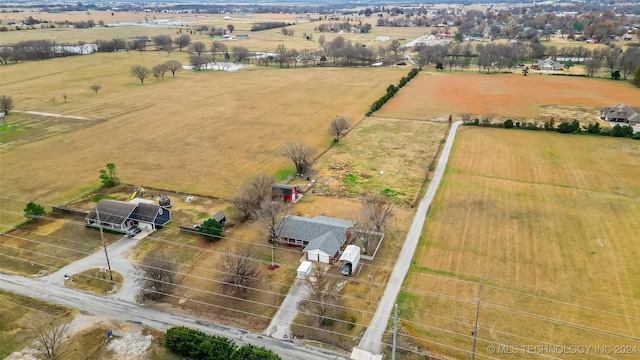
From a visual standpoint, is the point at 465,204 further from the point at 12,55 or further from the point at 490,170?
the point at 12,55

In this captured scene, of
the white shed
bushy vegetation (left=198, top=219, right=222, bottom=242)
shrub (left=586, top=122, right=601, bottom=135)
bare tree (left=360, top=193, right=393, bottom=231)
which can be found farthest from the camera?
shrub (left=586, top=122, right=601, bottom=135)

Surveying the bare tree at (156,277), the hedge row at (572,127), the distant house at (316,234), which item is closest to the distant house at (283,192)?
the distant house at (316,234)

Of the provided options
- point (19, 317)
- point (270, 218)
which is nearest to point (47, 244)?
point (19, 317)

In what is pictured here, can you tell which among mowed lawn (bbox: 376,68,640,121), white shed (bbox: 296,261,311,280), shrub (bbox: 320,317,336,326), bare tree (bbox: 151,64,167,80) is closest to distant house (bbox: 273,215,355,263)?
white shed (bbox: 296,261,311,280)

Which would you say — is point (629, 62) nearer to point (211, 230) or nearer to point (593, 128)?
point (593, 128)

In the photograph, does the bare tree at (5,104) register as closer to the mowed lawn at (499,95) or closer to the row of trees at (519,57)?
the mowed lawn at (499,95)

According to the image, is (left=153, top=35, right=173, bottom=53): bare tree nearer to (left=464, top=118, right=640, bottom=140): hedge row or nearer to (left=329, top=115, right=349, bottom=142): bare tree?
(left=329, top=115, right=349, bottom=142): bare tree
